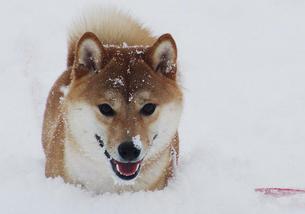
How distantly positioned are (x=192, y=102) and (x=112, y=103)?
223cm

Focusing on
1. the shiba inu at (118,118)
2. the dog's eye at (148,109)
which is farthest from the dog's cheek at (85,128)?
the dog's eye at (148,109)

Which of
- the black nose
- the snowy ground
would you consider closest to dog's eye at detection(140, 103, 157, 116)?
the black nose

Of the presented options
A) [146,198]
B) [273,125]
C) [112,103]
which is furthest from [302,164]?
[112,103]

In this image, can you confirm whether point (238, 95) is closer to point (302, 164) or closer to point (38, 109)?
point (302, 164)

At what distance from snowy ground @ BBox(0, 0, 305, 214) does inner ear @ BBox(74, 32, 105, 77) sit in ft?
2.50

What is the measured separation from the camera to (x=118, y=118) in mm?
3377

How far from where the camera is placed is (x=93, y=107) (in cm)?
345

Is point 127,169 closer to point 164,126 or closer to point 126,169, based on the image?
point 126,169

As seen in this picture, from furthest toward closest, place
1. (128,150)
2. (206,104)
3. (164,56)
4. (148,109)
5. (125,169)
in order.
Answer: (206,104)
(164,56)
(148,109)
(125,169)
(128,150)

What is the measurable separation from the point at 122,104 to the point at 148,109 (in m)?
0.18

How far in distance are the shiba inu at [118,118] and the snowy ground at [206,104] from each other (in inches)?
5.0

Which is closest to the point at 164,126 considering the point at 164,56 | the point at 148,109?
the point at 148,109

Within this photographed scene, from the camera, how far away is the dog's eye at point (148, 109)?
3.46 m

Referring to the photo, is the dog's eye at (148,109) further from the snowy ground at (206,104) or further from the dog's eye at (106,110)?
the snowy ground at (206,104)
